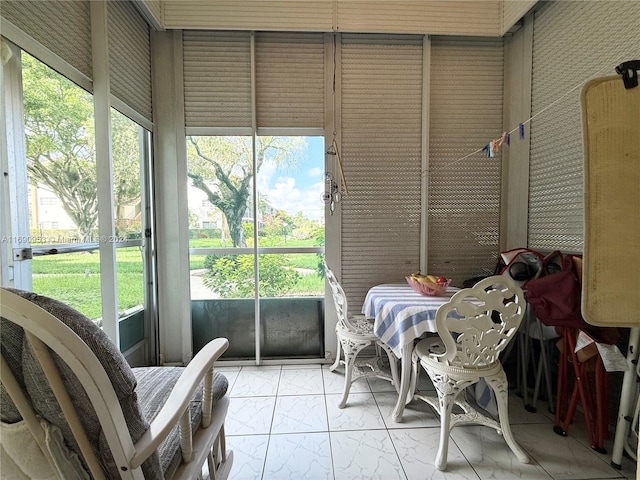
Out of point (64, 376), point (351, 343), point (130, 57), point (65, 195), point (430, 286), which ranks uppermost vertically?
point (130, 57)

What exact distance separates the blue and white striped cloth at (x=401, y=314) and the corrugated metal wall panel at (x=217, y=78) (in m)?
1.90

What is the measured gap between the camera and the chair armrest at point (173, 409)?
65 cm

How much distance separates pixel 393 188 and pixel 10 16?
2.47m

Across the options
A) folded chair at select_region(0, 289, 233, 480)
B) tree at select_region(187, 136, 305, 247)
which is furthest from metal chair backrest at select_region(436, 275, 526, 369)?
tree at select_region(187, 136, 305, 247)

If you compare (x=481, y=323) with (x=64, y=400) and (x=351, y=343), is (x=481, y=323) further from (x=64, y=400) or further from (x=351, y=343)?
(x=64, y=400)

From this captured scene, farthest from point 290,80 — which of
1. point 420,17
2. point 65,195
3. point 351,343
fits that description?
point 351,343

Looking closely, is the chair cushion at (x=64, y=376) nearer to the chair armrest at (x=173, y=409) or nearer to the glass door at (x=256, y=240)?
the chair armrest at (x=173, y=409)

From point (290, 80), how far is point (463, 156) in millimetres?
1720

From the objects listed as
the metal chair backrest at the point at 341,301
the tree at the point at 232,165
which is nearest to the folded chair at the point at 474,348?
the metal chair backrest at the point at 341,301

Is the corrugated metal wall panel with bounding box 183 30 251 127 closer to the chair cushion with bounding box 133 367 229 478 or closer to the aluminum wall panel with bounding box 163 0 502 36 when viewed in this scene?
the aluminum wall panel with bounding box 163 0 502 36

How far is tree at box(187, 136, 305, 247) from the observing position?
2.43m

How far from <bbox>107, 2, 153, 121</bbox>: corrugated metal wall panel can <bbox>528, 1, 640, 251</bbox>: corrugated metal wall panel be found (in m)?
2.82

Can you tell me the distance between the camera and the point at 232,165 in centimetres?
244

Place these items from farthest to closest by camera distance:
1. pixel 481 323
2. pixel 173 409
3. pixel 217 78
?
pixel 217 78, pixel 481 323, pixel 173 409
